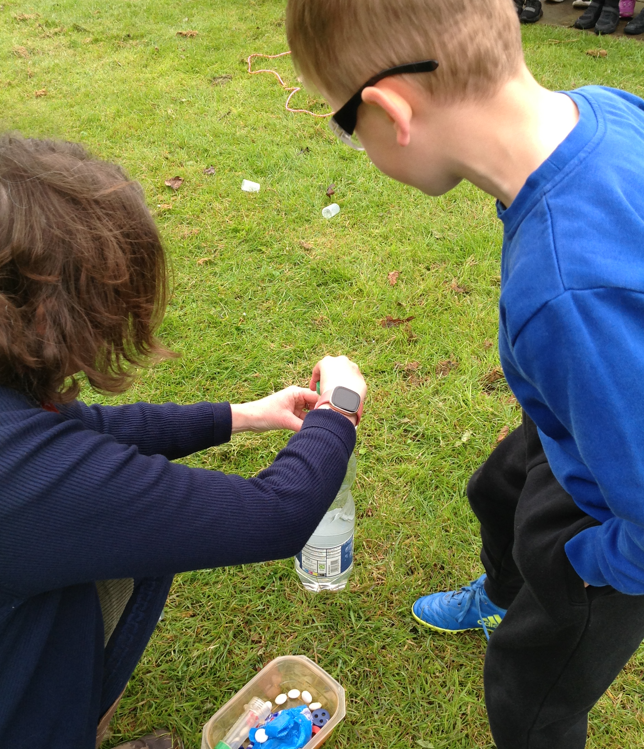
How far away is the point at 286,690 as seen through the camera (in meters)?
2.12

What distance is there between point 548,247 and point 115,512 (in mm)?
923

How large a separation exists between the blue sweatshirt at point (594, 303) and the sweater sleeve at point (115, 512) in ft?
2.13

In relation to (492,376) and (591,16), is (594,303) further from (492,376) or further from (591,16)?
(591,16)

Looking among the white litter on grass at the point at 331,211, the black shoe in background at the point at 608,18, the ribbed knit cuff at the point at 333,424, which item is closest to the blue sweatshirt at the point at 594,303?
the ribbed knit cuff at the point at 333,424

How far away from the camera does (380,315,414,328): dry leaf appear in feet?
11.2

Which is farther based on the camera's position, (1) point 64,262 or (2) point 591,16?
(2) point 591,16

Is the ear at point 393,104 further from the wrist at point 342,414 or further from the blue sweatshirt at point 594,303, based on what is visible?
the wrist at point 342,414

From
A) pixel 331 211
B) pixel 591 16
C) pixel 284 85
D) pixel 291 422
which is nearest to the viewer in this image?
pixel 291 422

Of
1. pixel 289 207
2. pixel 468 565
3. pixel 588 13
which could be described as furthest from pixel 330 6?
pixel 588 13

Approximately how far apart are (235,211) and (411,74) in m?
3.33

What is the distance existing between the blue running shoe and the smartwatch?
90 cm

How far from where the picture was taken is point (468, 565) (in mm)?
2449

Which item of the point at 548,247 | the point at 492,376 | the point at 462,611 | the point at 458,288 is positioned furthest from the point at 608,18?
the point at 548,247

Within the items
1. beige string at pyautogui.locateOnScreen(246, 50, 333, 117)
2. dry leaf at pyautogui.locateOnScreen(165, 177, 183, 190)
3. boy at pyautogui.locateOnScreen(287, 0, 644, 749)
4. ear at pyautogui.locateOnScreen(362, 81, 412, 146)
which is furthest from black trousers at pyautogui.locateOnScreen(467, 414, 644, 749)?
beige string at pyautogui.locateOnScreen(246, 50, 333, 117)
